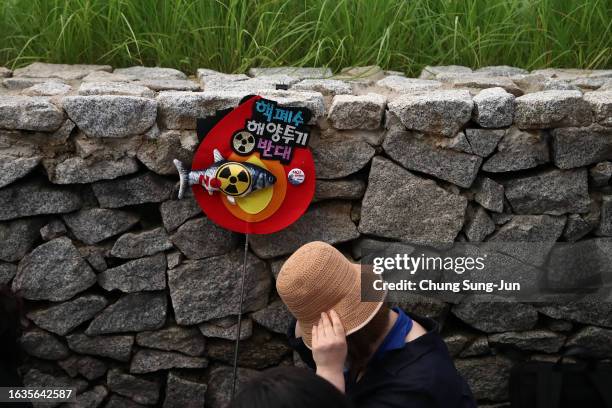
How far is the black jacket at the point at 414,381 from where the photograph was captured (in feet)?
7.16

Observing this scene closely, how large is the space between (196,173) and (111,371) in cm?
96

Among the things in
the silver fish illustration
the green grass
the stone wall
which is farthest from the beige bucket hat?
the green grass

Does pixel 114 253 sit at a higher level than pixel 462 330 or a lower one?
higher

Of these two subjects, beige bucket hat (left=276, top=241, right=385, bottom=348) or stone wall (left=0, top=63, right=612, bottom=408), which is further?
stone wall (left=0, top=63, right=612, bottom=408)

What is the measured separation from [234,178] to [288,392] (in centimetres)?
145

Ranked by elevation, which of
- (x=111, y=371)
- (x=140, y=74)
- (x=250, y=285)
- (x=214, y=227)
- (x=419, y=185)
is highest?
(x=140, y=74)

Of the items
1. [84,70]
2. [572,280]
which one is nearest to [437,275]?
[572,280]

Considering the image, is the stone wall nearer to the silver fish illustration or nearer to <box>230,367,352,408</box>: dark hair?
the silver fish illustration

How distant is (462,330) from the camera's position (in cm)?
348

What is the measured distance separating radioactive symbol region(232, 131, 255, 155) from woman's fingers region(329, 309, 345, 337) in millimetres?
916

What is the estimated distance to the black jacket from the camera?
7.16 ft

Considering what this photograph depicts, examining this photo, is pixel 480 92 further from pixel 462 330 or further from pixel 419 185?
pixel 462 330

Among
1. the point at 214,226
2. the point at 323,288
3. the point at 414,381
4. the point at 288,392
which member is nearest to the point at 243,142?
the point at 214,226

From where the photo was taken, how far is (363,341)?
231 centimetres
